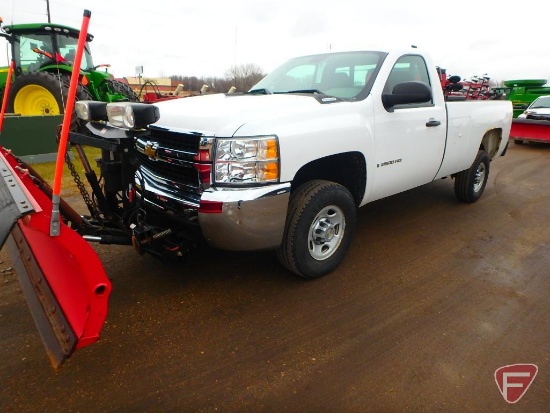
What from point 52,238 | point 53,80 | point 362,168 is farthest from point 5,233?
point 53,80

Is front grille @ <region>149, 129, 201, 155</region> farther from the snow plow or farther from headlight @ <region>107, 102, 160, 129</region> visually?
the snow plow

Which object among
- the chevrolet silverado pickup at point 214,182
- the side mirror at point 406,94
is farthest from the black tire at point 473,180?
the side mirror at point 406,94

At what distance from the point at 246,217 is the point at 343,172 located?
129 cm

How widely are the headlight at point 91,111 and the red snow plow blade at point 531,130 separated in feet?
41.0

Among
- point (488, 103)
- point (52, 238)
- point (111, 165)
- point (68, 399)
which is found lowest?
point (68, 399)

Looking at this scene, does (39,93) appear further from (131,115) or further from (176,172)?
(131,115)

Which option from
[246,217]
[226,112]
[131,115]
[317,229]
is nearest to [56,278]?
[131,115]

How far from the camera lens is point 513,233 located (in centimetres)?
462

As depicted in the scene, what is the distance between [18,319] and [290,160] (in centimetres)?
224

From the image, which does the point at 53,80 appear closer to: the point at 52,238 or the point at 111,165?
the point at 111,165

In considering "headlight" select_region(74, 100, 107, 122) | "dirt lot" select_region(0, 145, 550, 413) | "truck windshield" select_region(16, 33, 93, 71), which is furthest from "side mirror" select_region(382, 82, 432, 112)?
"truck windshield" select_region(16, 33, 93, 71)

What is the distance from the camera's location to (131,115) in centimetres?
240

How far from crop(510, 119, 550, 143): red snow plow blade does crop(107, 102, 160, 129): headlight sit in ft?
40.5

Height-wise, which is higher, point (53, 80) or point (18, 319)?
point (53, 80)
